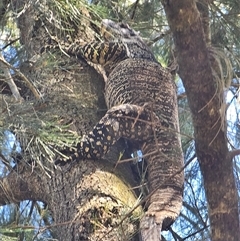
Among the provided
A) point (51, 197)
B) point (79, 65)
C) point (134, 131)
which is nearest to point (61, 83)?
point (79, 65)

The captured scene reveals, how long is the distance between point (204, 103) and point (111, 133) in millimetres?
985

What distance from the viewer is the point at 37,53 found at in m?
3.10

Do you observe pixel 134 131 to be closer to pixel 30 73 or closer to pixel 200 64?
pixel 30 73

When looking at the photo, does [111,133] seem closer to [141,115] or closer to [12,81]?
[141,115]

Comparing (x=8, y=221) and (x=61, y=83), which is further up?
(x=61, y=83)

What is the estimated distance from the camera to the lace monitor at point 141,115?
2.39m

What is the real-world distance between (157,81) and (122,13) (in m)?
0.79

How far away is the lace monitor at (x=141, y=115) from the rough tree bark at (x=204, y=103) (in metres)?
0.35

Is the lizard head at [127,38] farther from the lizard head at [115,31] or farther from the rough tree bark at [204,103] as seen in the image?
the rough tree bark at [204,103]

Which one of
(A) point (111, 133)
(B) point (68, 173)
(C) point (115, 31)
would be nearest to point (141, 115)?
(A) point (111, 133)

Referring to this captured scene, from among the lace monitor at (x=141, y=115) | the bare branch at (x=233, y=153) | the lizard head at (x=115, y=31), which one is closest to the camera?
the bare branch at (x=233, y=153)

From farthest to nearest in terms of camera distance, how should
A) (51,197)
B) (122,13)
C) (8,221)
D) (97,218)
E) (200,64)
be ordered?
(122,13) → (8,221) → (51,197) → (97,218) → (200,64)

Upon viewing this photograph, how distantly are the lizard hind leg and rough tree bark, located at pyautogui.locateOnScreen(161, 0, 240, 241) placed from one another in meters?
0.77

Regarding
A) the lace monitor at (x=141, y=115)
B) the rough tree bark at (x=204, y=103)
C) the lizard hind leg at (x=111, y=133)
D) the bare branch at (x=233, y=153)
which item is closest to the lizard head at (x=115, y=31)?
the lace monitor at (x=141, y=115)
